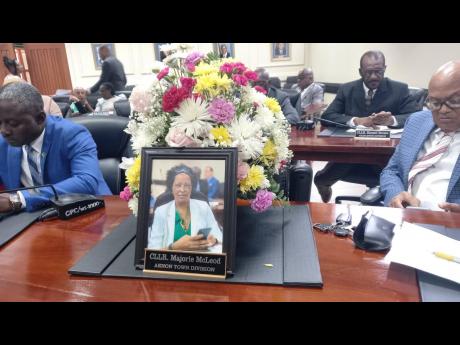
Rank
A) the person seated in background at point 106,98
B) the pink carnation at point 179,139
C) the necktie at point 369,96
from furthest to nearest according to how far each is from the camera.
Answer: the person seated in background at point 106,98
the necktie at point 369,96
the pink carnation at point 179,139

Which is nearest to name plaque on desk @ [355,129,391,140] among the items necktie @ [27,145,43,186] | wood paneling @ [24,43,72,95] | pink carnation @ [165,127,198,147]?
pink carnation @ [165,127,198,147]

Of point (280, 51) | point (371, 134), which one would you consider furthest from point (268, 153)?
point (280, 51)

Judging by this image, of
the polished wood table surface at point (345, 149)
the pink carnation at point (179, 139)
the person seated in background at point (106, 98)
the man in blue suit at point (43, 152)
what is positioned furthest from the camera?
the person seated in background at point (106, 98)

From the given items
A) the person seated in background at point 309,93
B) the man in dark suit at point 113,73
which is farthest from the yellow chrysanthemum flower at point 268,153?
the man in dark suit at point 113,73

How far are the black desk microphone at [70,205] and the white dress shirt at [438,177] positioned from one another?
132 cm

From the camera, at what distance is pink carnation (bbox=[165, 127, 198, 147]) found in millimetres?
864

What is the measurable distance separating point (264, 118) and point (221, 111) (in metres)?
0.14

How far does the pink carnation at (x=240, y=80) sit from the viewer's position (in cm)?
93

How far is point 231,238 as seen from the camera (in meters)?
0.81

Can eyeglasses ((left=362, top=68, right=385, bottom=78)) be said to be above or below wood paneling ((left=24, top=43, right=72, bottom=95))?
below

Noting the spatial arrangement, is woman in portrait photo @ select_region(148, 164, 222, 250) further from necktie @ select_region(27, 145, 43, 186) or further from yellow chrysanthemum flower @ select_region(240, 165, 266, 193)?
necktie @ select_region(27, 145, 43, 186)

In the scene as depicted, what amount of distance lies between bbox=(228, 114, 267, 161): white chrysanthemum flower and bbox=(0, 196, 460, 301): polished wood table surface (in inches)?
12.2

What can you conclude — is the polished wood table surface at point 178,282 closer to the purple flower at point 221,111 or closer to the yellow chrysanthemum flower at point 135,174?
the yellow chrysanthemum flower at point 135,174
